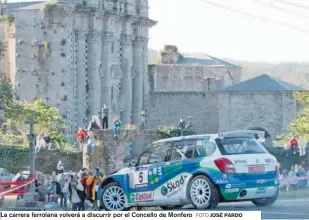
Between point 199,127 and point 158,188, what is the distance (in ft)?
166

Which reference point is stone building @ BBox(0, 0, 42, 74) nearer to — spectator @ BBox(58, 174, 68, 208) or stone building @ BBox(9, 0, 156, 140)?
stone building @ BBox(9, 0, 156, 140)

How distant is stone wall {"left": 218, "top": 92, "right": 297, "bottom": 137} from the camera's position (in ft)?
233

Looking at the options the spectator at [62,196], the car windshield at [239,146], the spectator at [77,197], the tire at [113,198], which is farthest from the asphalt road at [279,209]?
the spectator at [62,196]

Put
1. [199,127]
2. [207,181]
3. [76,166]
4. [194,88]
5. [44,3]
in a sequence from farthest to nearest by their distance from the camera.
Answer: [194,88] → [199,127] → [44,3] → [76,166] → [207,181]

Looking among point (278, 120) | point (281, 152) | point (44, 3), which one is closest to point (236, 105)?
point (278, 120)

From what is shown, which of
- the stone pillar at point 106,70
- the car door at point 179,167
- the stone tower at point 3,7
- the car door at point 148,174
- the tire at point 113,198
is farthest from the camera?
the stone tower at point 3,7

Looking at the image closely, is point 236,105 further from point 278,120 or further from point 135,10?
point 135,10

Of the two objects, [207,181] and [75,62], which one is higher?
[75,62]

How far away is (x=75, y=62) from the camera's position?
2653 inches

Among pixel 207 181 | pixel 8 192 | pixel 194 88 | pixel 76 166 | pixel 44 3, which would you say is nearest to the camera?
pixel 207 181

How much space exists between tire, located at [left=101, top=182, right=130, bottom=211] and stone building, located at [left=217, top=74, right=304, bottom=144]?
43361 mm

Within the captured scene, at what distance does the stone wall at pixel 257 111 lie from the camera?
2793 inches

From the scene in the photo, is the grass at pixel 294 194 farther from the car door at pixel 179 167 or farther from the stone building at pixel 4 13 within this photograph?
the stone building at pixel 4 13

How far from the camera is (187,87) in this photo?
89750mm
